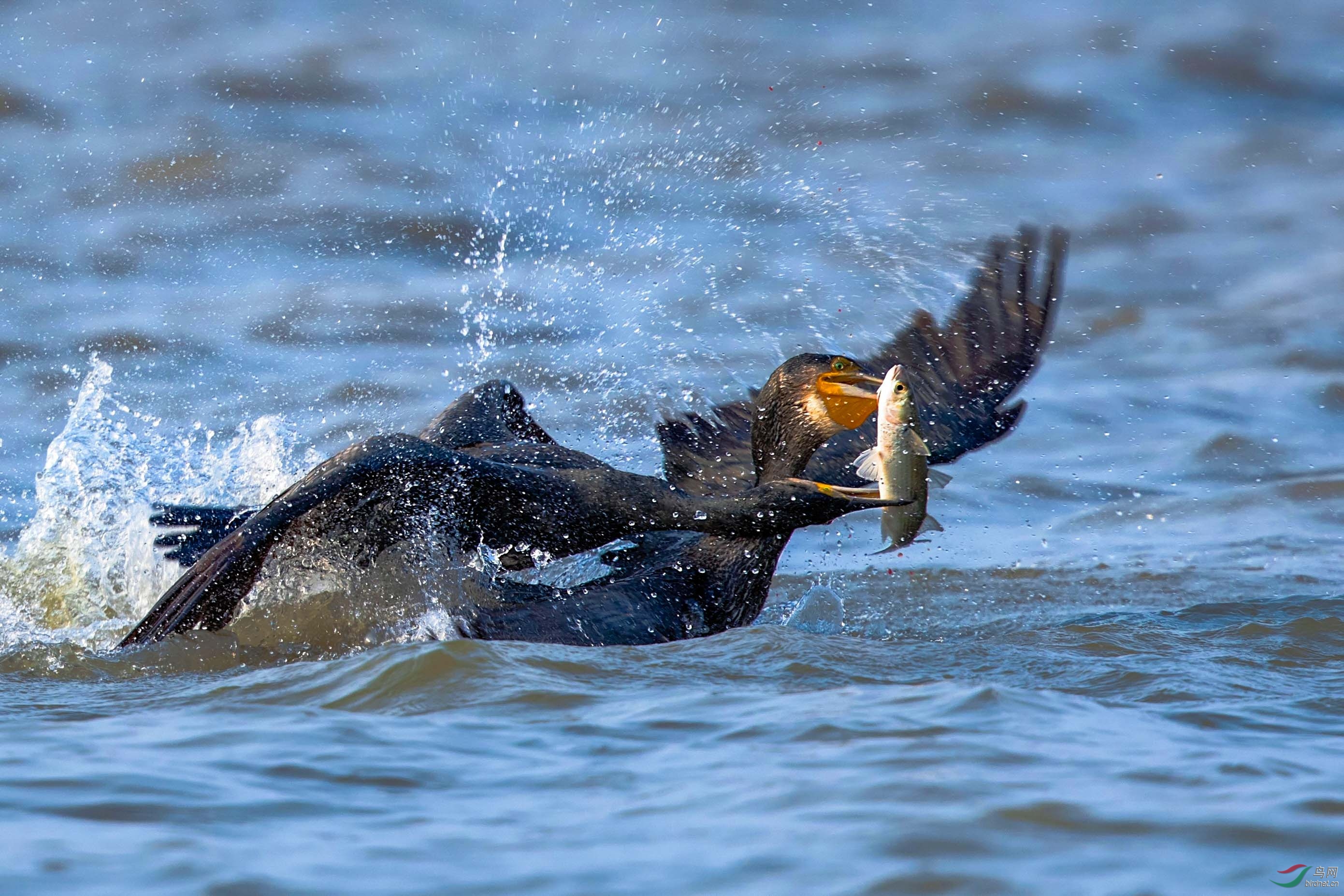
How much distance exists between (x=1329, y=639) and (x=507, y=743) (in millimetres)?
2952

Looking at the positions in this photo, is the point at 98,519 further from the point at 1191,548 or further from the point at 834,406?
the point at 1191,548

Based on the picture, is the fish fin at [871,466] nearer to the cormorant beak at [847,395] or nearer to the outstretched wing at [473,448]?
the cormorant beak at [847,395]

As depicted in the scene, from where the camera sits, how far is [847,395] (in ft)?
17.1

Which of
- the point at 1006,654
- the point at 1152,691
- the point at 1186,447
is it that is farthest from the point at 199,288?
the point at 1152,691

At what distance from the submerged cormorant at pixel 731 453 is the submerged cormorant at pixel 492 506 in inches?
0.5

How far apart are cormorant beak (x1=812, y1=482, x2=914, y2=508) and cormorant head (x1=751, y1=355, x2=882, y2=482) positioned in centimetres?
70

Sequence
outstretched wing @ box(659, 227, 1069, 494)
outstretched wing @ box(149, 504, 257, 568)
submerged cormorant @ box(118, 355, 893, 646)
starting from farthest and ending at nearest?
outstretched wing @ box(659, 227, 1069, 494) < outstretched wing @ box(149, 504, 257, 568) < submerged cormorant @ box(118, 355, 893, 646)

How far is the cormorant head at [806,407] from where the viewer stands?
5242 mm

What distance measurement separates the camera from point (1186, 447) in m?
8.09

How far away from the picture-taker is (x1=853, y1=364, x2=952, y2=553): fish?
4.59m

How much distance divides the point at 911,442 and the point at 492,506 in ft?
4.52

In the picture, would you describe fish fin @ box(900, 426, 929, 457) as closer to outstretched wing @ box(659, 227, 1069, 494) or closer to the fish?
the fish

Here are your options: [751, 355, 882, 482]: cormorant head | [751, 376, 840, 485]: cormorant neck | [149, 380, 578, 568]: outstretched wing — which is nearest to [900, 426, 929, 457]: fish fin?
[751, 355, 882, 482]: cormorant head

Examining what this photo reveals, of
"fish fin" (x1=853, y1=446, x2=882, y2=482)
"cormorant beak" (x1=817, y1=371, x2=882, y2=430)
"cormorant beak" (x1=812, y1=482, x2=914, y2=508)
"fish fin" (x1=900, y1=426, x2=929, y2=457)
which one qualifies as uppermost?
"cormorant beak" (x1=817, y1=371, x2=882, y2=430)
